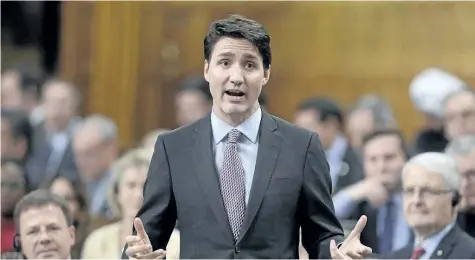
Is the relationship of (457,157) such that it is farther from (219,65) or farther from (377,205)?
(219,65)

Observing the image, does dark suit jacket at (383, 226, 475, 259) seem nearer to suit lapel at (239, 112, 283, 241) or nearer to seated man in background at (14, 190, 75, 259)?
seated man in background at (14, 190, 75, 259)

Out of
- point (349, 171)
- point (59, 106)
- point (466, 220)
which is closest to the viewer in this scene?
point (466, 220)

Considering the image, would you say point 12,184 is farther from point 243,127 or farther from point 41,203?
point 243,127

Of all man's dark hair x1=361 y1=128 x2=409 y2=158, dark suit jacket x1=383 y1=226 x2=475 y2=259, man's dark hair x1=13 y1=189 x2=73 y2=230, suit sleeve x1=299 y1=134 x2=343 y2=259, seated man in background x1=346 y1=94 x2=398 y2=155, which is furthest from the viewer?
seated man in background x1=346 y1=94 x2=398 y2=155

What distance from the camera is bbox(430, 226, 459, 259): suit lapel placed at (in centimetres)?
565

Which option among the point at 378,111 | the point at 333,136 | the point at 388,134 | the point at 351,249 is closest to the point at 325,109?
the point at 333,136

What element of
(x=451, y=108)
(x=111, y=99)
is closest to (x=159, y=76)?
(x=111, y=99)

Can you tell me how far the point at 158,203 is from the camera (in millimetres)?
4117

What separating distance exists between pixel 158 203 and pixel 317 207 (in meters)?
0.48

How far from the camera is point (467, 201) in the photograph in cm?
625

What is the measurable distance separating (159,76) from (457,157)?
13.6 ft

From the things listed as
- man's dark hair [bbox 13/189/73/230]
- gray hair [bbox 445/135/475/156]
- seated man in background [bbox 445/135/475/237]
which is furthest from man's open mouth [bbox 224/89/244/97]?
gray hair [bbox 445/135/475/156]

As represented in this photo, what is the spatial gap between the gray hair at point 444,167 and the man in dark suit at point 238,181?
1715mm

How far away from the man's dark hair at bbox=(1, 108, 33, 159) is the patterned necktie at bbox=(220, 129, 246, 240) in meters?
4.31
